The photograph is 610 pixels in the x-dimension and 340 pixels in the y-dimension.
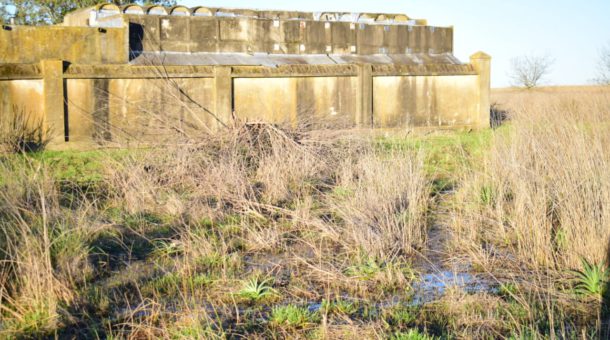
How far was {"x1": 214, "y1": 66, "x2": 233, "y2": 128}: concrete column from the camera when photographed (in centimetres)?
1605

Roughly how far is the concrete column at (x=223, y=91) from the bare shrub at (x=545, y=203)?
8046mm

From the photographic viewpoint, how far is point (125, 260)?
6820 millimetres

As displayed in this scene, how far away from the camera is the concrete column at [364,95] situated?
1761 cm

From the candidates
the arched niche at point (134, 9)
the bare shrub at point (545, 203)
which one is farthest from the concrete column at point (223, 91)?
the bare shrub at point (545, 203)

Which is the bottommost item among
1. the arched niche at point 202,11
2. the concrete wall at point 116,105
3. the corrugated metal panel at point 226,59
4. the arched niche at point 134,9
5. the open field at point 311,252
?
the open field at point 311,252

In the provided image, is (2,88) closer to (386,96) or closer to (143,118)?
(143,118)

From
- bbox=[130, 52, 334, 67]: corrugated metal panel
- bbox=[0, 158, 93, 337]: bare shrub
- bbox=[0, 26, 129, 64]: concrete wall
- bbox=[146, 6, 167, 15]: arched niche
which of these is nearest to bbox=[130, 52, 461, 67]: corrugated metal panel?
bbox=[130, 52, 334, 67]: corrugated metal panel

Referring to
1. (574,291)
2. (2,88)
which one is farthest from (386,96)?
(574,291)

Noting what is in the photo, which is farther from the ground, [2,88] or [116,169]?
[2,88]

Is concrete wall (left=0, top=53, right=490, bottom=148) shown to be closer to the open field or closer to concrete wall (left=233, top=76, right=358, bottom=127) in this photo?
concrete wall (left=233, top=76, right=358, bottom=127)

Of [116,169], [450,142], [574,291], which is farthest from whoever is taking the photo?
[450,142]

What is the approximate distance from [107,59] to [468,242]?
486 inches

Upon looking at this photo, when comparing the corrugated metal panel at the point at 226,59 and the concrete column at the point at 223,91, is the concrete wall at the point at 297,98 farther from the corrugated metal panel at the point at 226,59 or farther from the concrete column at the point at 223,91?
the corrugated metal panel at the point at 226,59

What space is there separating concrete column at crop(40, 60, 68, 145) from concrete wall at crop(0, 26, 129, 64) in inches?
73.1
